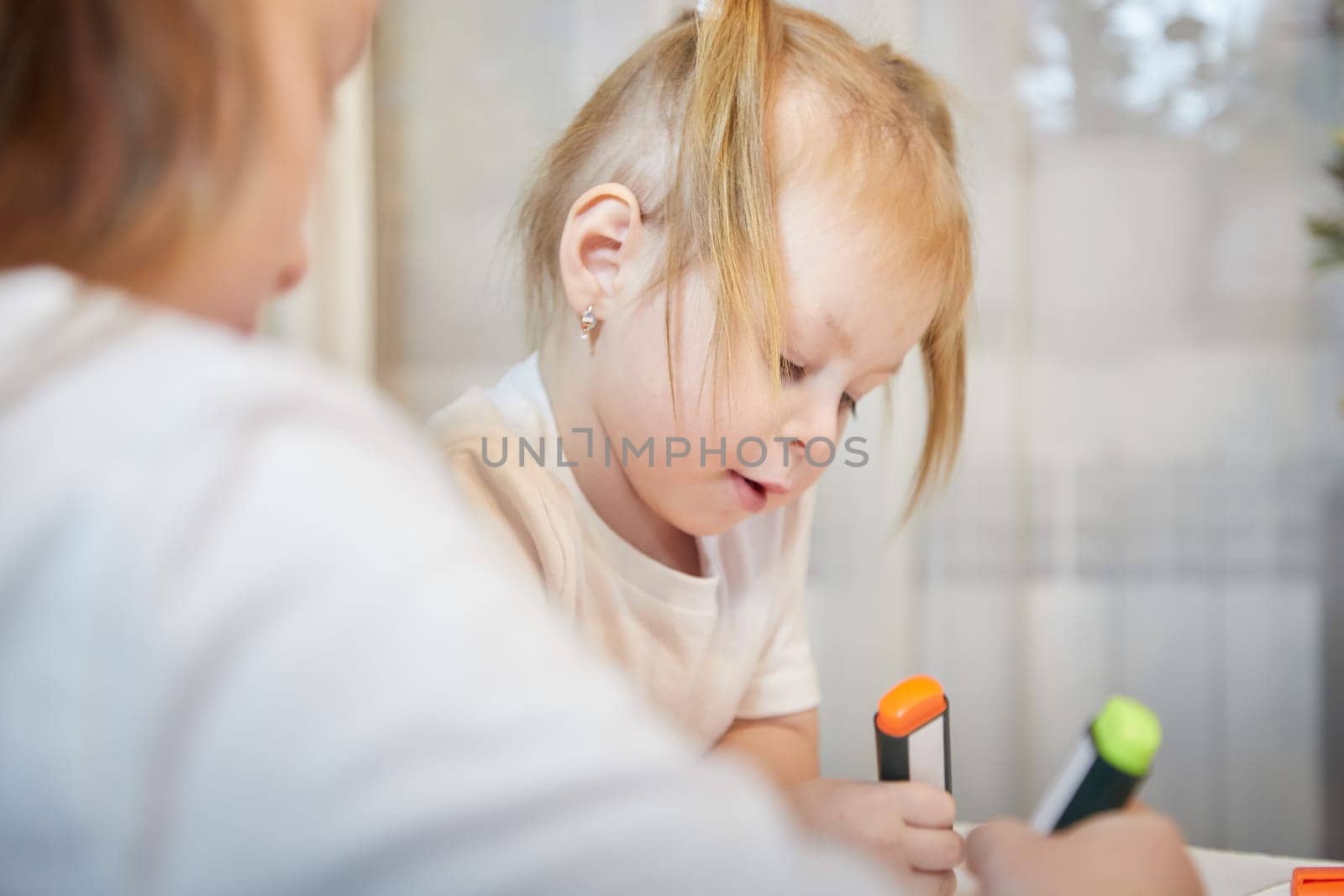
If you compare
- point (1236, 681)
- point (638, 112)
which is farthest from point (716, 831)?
point (1236, 681)

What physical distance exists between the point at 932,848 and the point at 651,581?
25 centimetres

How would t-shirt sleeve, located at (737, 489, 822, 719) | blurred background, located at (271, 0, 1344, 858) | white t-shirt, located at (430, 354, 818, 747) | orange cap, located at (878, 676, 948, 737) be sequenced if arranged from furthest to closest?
blurred background, located at (271, 0, 1344, 858)
t-shirt sleeve, located at (737, 489, 822, 719)
white t-shirt, located at (430, 354, 818, 747)
orange cap, located at (878, 676, 948, 737)

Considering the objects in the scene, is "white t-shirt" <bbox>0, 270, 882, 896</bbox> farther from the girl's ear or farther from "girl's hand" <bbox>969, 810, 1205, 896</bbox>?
the girl's ear

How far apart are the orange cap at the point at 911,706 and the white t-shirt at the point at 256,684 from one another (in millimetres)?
237

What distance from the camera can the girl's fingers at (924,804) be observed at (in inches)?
18.6

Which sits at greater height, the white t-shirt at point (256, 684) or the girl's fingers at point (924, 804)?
the white t-shirt at point (256, 684)

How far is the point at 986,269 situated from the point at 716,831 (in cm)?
104

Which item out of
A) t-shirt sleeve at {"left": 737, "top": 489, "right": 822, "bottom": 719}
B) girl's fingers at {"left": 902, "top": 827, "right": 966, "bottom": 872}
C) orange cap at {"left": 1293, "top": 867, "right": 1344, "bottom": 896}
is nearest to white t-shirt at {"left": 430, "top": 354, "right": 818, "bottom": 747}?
t-shirt sleeve at {"left": 737, "top": 489, "right": 822, "bottom": 719}

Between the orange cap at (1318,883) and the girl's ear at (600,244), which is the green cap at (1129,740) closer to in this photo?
the orange cap at (1318,883)

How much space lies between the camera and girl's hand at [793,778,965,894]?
1.56ft

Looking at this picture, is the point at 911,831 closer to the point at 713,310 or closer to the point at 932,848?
the point at 932,848

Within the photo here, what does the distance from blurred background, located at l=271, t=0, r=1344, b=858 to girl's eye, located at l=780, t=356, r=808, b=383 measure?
603 millimetres

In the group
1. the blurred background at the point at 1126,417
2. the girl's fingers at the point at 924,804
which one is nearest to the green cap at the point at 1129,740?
the girl's fingers at the point at 924,804

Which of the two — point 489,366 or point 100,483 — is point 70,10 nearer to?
point 100,483
